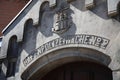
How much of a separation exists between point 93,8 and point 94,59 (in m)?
1.15

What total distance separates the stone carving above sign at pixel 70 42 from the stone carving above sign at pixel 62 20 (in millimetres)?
226

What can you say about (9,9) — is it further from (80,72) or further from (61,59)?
(80,72)

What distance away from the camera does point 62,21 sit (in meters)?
6.29

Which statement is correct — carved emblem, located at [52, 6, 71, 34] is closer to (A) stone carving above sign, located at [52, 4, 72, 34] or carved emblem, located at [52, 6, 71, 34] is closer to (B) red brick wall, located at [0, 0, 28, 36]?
(A) stone carving above sign, located at [52, 4, 72, 34]

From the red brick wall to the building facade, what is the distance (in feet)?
20.4

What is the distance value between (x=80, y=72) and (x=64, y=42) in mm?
818

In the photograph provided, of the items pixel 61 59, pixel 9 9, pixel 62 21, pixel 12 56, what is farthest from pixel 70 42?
pixel 9 9

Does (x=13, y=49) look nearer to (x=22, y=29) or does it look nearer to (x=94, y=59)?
(x=22, y=29)

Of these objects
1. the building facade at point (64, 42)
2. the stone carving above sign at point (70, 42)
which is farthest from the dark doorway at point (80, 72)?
the stone carving above sign at point (70, 42)

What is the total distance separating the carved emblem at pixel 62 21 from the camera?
20.3 ft

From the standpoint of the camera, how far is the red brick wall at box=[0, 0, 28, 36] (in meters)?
13.4

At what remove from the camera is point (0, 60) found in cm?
710

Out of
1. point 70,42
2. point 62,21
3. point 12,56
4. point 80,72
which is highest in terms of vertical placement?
point 62,21

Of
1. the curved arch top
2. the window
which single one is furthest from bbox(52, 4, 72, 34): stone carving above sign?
the window
